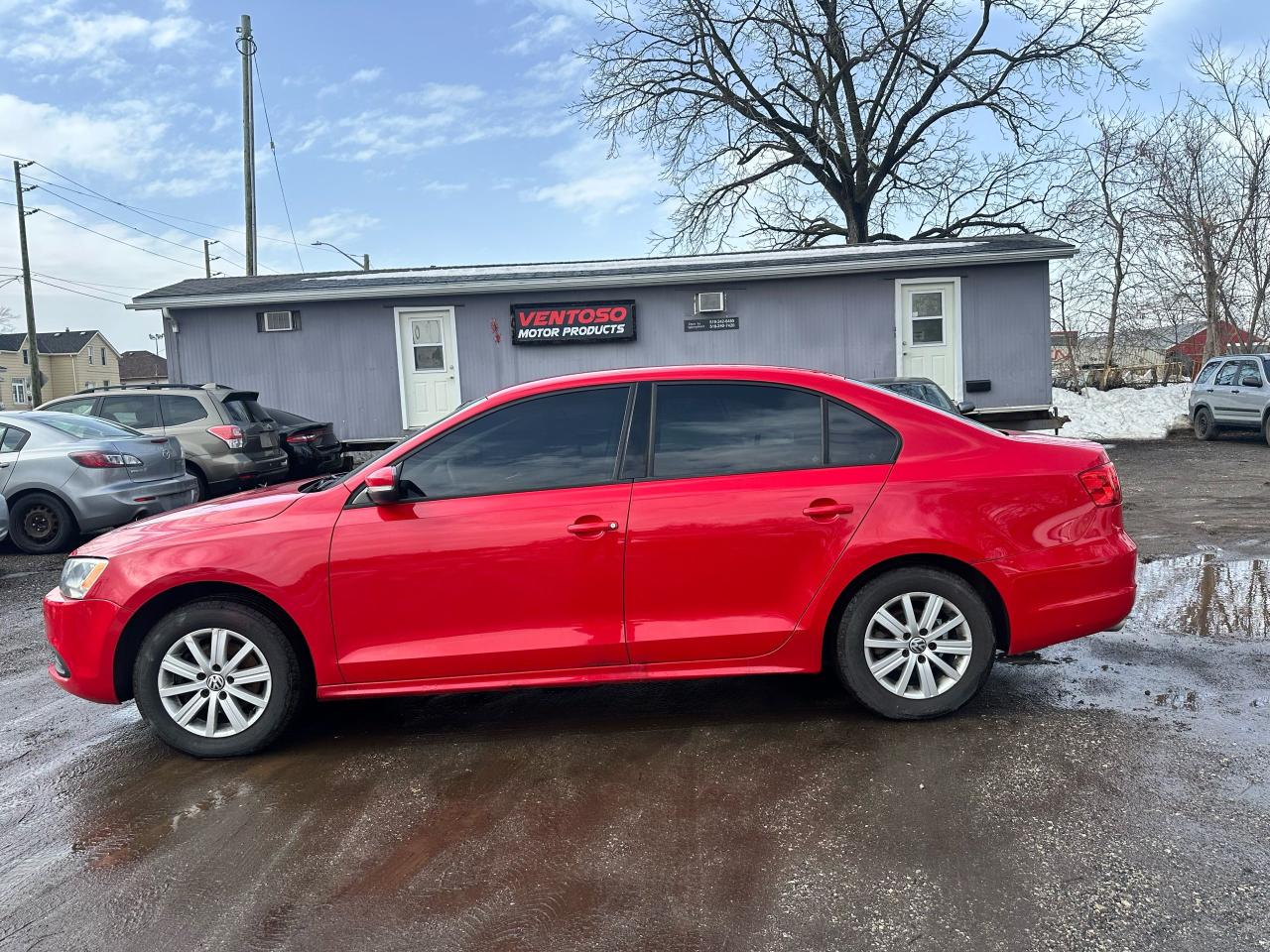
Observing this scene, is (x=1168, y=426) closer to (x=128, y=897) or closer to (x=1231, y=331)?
(x=1231, y=331)

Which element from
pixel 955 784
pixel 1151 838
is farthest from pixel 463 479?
pixel 1151 838

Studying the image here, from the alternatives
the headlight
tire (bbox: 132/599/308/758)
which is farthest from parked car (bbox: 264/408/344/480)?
tire (bbox: 132/599/308/758)

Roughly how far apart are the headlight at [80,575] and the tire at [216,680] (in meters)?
0.35

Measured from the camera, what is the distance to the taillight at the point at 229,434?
10891 millimetres

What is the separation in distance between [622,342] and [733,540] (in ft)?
38.8

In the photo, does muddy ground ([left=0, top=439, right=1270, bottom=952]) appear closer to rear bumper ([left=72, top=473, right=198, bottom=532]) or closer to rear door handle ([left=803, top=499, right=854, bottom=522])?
rear door handle ([left=803, top=499, right=854, bottom=522])

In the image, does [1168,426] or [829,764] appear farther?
[1168,426]

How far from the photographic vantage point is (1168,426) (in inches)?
761

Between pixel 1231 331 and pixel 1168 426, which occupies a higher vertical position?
pixel 1231 331

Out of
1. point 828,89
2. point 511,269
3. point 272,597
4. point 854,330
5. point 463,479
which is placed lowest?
point 272,597

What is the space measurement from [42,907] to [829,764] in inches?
106

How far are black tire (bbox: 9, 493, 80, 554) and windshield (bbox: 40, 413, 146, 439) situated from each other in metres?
0.68

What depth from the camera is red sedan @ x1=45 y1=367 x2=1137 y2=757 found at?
3.80 meters

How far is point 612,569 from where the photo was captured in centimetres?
380
